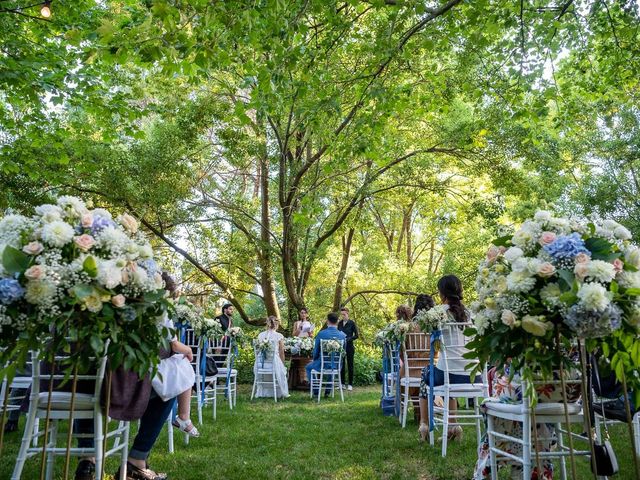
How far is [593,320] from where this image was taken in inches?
86.3

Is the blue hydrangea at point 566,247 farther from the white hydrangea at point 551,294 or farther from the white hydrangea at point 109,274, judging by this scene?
the white hydrangea at point 109,274

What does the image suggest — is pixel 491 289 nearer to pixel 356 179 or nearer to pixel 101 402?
pixel 101 402

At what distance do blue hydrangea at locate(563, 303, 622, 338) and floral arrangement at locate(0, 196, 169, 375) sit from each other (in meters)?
1.86

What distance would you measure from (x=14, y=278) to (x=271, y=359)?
27.4 feet

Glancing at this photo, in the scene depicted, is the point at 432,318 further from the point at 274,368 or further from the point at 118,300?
the point at 274,368

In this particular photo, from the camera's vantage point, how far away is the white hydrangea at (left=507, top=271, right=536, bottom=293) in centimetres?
239

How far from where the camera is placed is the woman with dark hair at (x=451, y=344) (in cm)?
553

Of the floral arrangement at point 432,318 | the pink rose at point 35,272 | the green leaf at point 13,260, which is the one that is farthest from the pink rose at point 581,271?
the floral arrangement at point 432,318

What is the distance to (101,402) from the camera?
3.13m

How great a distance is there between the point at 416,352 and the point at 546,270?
496cm

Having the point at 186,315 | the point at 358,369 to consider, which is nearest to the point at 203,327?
the point at 186,315

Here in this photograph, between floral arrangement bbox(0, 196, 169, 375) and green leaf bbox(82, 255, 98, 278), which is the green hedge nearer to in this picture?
floral arrangement bbox(0, 196, 169, 375)

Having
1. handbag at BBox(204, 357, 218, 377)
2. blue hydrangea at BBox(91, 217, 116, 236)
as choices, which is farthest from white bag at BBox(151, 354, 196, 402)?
handbag at BBox(204, 357, 218, 377)

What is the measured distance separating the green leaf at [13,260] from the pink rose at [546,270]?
2244mm
